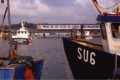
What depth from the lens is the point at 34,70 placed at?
23.5 meters

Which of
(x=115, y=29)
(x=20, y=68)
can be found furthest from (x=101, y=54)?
(x=20, y=68)

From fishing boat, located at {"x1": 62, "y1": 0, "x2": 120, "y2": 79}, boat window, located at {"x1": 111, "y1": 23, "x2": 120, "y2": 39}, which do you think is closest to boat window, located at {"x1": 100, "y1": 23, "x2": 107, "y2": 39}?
fishing boat, located at {"x1": 62, "y1": 0, "x2": 120, "y2": 79}

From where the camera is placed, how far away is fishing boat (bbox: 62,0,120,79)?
1958 cm

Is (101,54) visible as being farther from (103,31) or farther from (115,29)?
(103,31)

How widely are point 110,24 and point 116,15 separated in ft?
1.98

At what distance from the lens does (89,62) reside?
2033cm

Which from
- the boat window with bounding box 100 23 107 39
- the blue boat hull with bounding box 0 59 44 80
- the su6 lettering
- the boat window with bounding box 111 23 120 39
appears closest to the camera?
the blue boat hull with bounding box 0 59 44 80

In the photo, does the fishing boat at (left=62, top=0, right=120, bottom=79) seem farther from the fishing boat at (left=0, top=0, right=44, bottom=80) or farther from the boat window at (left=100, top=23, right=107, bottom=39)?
the fishing boat at (left=0, top=0, right=44, bottom=80)

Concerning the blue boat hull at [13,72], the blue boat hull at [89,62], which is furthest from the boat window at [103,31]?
the blue boat hull at [13,72]

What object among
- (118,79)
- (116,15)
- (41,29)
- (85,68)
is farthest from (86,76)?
(41,29)

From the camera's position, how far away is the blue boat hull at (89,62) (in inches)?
768

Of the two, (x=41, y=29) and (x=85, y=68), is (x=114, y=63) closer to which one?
(x=85, y=68)

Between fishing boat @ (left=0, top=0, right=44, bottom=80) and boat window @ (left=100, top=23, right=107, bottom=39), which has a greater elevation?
boat window @ (left=100, top=23, right=107, bottom=39)

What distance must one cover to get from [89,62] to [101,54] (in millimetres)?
1020
